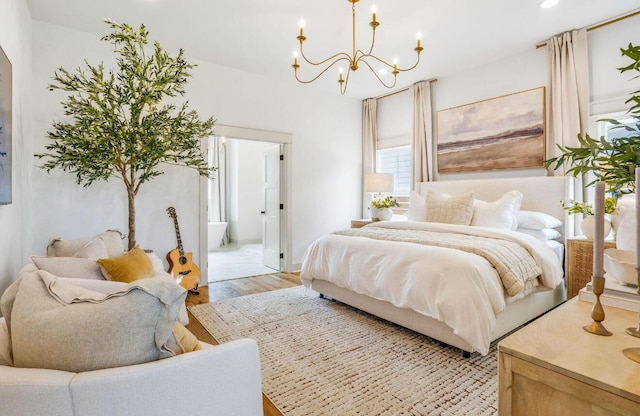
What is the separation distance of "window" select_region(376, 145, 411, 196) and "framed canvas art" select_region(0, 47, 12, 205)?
4.68 metres

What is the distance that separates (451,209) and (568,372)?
9.43 ft

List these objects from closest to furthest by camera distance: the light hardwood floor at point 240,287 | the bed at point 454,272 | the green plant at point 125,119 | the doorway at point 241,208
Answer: the bed at point 454,272 < the green plant at point 125,119 < the light hardwood floor at point 240,287 < the doorway at point 241,208

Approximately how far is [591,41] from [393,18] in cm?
214

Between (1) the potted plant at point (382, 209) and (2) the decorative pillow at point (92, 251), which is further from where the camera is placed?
(1) the potted plant at point (382, 209)

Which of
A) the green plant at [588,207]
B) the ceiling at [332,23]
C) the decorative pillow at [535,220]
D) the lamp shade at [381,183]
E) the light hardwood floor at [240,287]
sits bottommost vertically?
the light hardwood floor at [240,287]

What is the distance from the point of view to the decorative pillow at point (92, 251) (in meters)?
1.95

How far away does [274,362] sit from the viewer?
2.20 metres

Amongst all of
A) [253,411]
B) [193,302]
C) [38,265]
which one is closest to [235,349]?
[253,411]

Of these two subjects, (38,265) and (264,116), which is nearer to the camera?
(38,265)

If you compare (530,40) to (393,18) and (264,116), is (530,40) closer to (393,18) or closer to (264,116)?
(393,18)

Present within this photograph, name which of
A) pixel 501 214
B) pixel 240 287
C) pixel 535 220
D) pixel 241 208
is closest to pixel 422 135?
pixel 501 214

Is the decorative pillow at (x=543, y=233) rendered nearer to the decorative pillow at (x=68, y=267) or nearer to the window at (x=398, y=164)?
the window at (x=398, y=164)

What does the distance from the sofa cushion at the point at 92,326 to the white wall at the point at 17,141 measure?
1546mm

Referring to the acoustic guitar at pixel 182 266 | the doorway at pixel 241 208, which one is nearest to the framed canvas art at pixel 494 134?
the doorway at pixel 241 208
